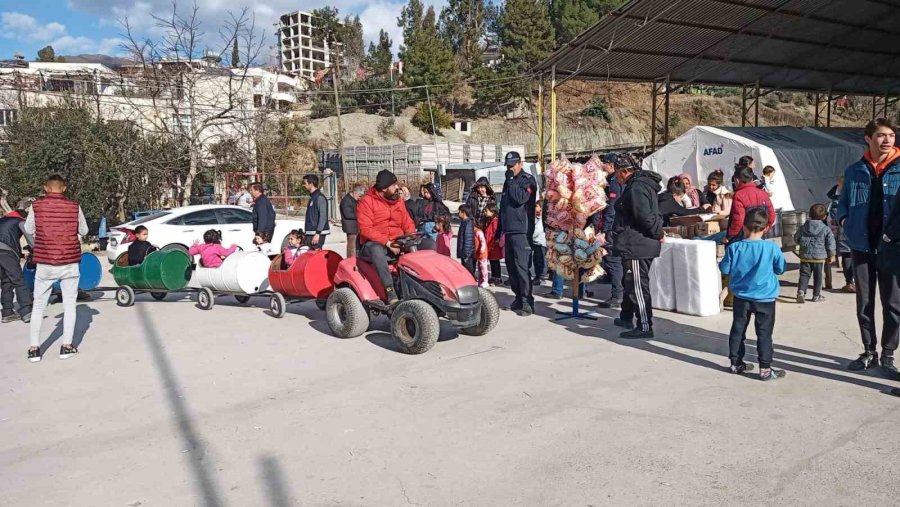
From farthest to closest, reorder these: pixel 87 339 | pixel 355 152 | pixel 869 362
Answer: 1. pixel 355 152
2. pixel 87 339
3. pixel 869 362

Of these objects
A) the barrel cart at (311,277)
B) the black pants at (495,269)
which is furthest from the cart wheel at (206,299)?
the black pants at (495,269)

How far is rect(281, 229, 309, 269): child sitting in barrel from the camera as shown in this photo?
9.23 meters

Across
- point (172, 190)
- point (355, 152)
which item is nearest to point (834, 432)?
point (172, 190)

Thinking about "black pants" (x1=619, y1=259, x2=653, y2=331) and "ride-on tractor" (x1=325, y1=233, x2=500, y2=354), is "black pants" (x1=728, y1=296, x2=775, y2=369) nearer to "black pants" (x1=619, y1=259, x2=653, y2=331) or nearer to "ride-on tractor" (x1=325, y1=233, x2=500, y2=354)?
"black pants" (x1=619, y1=259, x2=653, y2=331)

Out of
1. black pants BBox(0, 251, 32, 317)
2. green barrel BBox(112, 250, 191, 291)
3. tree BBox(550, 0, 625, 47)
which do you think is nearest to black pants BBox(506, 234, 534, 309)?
green barrel BBox(112, 250, 191, 291)

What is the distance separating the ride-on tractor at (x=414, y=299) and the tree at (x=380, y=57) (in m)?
74.0

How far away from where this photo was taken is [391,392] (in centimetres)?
568

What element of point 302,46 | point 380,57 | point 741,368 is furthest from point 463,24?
point 741,368

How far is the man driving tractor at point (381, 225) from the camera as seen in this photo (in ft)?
23.8

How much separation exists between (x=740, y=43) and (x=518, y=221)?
16.1m

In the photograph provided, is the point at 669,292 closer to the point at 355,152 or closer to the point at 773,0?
the point at 773,0

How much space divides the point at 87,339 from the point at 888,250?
8.52 m

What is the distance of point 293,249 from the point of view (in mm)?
9633

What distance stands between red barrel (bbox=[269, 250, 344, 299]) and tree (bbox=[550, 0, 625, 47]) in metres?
63.7
